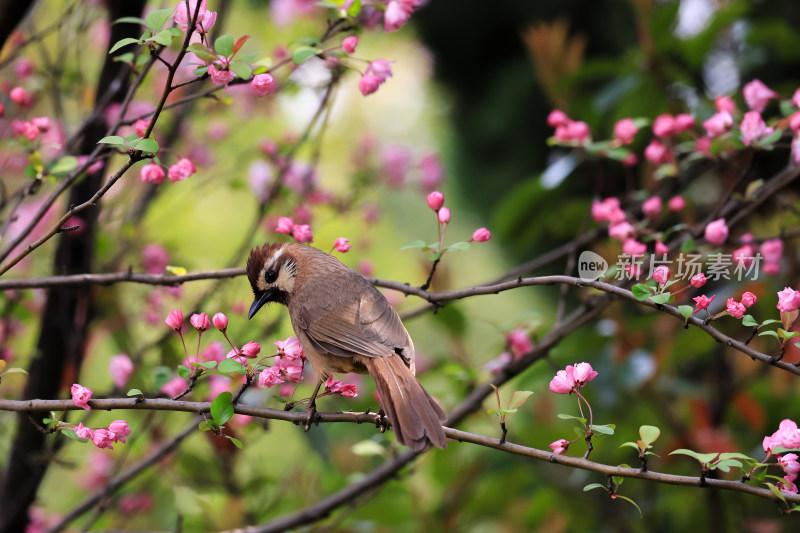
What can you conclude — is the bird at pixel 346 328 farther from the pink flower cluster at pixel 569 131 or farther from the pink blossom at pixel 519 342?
the pink flower cluster at pixel 569 131

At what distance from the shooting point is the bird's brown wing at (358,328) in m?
2.21

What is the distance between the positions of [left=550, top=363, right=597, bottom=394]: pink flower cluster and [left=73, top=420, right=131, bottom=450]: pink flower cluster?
100 centimetres

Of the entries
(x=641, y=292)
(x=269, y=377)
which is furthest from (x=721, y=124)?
(x=269, y=377)

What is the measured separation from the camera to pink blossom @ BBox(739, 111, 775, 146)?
7.90 feet

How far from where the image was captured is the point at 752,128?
2.42 m

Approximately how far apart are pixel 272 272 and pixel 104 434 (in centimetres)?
95

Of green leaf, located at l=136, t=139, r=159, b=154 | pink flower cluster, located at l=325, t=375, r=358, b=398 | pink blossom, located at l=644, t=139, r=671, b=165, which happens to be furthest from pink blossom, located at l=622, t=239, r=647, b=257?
green leaf, located at l=136, t=139, r=159, b=154

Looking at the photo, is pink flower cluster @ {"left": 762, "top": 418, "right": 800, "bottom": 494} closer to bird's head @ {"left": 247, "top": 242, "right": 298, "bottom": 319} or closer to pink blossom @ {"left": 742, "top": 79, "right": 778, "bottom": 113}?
pink blossom @ {"left": 742, "top": 79, "right": 778, "bottom": 113}

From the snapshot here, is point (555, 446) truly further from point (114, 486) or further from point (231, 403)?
point (114, 486)

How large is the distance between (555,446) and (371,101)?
8774 mm

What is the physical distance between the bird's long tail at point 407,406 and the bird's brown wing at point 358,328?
52 millimetres

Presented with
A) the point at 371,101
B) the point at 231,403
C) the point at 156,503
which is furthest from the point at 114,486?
the point at 371,101

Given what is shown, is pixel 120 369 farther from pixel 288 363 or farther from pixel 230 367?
pixel 230 367

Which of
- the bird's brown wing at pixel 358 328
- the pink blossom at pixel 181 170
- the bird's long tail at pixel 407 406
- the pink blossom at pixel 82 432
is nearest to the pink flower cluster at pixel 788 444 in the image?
the bird's long tail at pixel 407 406
